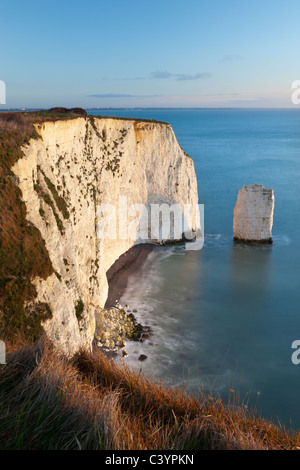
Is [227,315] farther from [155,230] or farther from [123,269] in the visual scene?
[155,230]

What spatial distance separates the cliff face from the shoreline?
652 millimetres

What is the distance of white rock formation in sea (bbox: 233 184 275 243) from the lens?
36.4 meters

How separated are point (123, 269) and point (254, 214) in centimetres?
1584

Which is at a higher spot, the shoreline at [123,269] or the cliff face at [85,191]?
the cliff face at [85,191]

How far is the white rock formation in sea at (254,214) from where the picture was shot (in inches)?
1433

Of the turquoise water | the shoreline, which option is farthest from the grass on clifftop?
the shoreline

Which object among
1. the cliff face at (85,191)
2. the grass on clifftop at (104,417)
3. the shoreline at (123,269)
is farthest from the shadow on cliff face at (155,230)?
the grass on clifftop at (104,417)

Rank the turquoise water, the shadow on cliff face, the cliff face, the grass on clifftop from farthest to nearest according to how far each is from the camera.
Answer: the shadow on cliff face → the turquoise water → the cliff face → the grass on clifftop

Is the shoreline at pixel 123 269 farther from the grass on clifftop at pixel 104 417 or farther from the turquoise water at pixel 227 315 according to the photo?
the grass on clifftop at pixel 104 417

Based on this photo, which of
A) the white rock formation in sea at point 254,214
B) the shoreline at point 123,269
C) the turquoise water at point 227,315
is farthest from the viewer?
the white rock formation in sea at point 254,214

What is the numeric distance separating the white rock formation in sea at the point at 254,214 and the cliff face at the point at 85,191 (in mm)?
4766

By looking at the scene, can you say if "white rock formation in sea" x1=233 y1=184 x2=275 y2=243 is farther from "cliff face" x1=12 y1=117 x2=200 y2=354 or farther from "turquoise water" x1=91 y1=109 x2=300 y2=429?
"cliff face" x1=12 y1=117 x2=200 y2=354

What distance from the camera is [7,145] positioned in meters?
14.5
